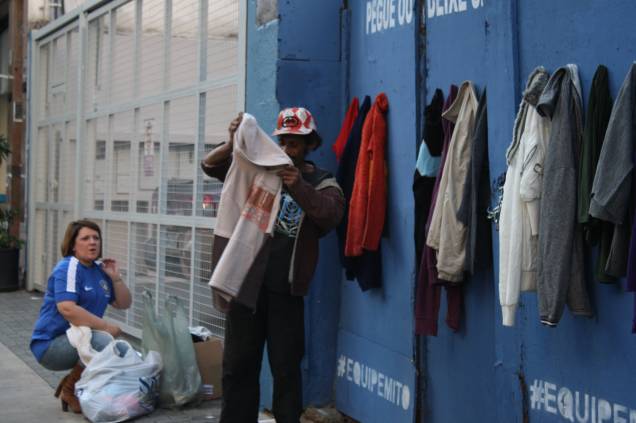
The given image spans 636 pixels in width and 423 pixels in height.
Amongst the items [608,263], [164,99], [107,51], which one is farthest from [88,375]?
[107,51]

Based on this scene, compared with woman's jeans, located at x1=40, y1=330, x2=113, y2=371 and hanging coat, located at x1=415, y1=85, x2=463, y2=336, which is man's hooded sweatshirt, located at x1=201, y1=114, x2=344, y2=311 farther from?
woman's jeans, located at x1=40, y1=330, x2=113, y2=371

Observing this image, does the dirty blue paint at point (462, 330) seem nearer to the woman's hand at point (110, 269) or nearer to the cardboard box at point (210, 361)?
the cardboard box at point (210, 361)

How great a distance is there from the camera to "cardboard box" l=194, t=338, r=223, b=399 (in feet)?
22.1

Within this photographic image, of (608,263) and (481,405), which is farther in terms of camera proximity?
(481,405)

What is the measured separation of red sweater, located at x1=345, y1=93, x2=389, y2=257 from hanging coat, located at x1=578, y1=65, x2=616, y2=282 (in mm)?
1846

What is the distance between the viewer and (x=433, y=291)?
5.14 metres

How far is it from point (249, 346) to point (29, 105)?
29.7 ft

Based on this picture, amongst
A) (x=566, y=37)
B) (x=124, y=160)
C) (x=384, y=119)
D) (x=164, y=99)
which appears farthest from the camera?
(x=124, y=160)

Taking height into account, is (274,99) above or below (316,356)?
above

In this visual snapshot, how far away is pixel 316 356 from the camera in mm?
6238

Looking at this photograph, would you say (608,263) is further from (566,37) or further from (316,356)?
(316,356)

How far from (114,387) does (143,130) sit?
341 centimetres

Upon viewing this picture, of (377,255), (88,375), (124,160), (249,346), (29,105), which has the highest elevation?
(29,105)

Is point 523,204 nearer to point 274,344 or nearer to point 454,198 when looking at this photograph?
point 454,198
